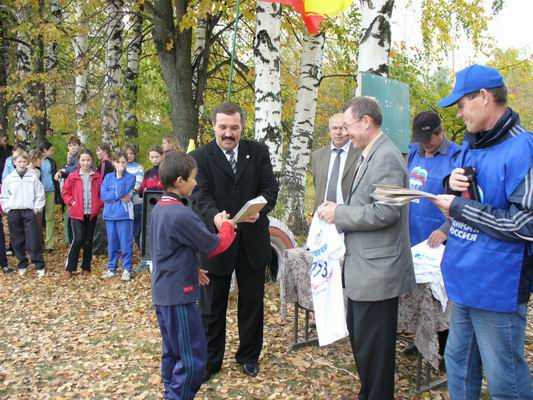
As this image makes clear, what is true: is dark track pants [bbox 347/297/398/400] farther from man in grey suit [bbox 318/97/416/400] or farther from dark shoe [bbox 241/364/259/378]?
dark shoe [bbox 241/364/259/378]

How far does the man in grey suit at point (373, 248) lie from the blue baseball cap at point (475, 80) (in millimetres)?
603

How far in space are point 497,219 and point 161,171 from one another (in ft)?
7.00

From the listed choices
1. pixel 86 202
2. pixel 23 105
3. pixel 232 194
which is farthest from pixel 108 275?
pixel 23 105

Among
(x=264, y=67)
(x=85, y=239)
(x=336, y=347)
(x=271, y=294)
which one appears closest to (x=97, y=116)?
(x=85, y=239)

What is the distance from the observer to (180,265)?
3.53 m

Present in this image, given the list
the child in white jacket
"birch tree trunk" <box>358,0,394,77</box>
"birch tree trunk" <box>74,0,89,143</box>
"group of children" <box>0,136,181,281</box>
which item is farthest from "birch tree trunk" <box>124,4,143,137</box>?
"birch tree trunk" <box>358,0,394,77</box>

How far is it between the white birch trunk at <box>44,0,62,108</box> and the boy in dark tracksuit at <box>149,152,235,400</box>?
26.4ft

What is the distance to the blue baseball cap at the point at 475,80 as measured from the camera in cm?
258

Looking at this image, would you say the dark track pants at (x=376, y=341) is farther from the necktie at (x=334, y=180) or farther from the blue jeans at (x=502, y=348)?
the necktie at (x=334, y=180)

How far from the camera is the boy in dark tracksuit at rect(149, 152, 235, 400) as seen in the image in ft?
11.4

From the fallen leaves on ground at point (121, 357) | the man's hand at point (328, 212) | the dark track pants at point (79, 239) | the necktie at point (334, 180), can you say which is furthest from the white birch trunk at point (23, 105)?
the man's hand at point (328, 212)

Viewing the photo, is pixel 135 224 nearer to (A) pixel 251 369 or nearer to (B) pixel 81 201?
(B) pixel 81 201

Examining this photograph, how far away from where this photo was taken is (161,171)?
139 inches

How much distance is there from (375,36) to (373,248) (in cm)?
288
